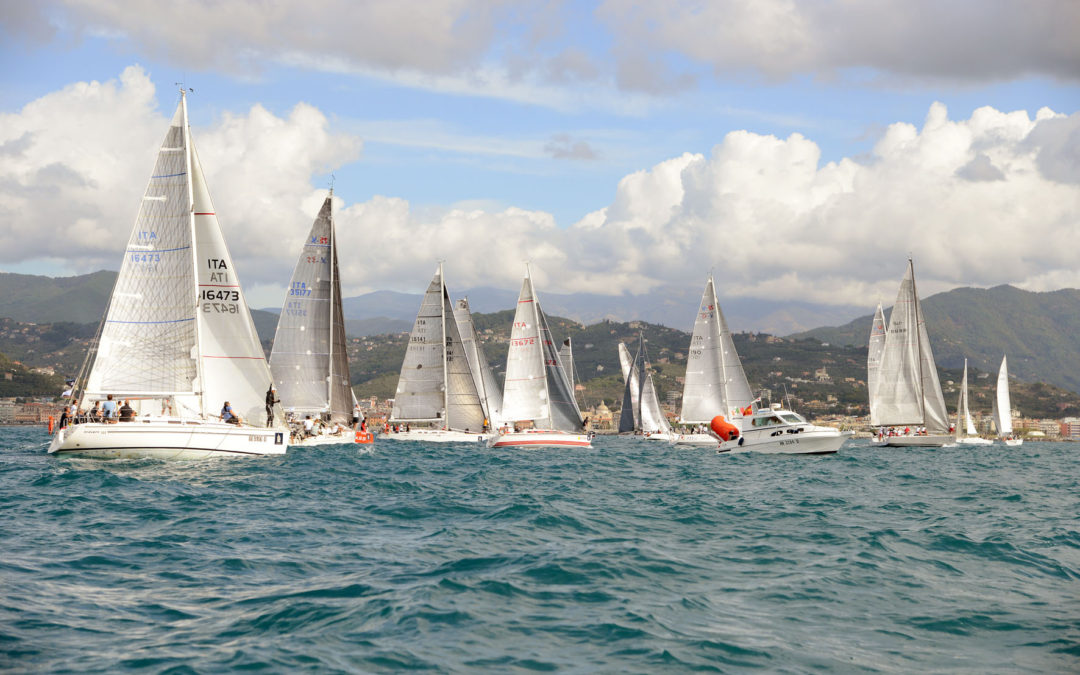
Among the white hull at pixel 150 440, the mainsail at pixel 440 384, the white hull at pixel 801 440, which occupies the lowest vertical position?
the white hull at pixel 801 440

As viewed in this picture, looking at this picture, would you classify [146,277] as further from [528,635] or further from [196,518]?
[528,635]

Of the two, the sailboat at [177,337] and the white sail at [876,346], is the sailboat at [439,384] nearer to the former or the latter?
the white sail at [876,346]

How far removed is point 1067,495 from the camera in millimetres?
29234

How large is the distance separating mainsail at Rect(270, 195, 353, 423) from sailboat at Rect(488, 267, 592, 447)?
12248mm

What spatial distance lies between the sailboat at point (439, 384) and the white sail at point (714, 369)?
1702cm

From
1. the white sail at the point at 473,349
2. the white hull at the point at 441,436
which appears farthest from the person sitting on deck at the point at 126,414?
the white sail at the point at 473,349

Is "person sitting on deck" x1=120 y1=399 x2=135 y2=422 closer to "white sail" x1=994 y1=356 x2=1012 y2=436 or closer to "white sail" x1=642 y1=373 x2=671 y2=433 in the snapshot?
"white sail" x1=642 y1=373 x2=671 y2=433

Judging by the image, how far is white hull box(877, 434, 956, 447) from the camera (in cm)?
7212

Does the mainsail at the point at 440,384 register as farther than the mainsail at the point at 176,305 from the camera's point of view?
Yes

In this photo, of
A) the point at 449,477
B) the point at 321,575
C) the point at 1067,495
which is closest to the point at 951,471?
the point at 1067,495

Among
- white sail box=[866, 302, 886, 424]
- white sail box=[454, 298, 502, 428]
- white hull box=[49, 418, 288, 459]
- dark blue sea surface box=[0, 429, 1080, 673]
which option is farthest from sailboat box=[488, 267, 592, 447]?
white sail box=[866, 302, 886, 424]

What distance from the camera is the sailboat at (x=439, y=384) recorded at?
235 ft

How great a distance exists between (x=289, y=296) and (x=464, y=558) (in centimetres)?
4849

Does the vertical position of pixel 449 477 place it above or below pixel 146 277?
below
